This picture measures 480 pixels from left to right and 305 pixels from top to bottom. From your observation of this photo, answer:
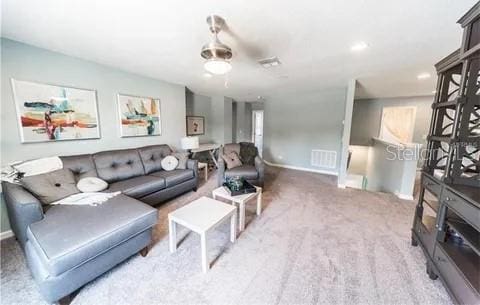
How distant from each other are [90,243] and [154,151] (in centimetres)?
211

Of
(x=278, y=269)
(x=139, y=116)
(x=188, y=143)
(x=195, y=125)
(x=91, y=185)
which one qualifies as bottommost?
(x=278, y=269)

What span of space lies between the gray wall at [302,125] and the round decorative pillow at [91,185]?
4.52m

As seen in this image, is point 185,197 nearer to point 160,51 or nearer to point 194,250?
point 194,250

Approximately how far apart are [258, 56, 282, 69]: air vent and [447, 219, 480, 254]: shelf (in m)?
2.36

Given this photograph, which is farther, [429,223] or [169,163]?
[169,163]

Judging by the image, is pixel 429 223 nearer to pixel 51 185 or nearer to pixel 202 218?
pixel 202 218

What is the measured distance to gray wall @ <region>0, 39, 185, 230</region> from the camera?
2.00m

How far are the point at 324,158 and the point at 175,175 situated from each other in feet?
12.8

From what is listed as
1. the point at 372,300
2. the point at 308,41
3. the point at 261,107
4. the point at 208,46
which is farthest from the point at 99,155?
the point at 261,107

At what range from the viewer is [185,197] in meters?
3.11

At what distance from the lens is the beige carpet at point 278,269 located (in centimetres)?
137

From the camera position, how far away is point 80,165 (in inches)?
93.6

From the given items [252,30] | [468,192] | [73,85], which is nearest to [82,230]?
[73,85]

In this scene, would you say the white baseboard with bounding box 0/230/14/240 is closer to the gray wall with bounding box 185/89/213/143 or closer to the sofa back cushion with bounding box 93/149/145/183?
the sofa back cushion with bounding box 93/149/145/183
